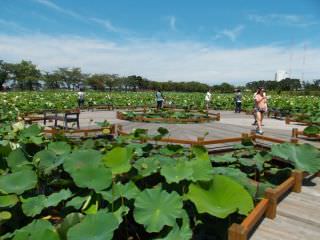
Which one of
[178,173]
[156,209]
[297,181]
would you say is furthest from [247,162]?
[156,209]

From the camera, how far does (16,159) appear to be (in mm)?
4039

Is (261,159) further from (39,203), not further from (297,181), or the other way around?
(39,203)

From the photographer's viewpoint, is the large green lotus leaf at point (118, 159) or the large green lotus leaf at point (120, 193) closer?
the large green lotus leaf at point (120, 193)

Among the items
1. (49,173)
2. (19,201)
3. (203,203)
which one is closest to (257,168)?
(203,203)

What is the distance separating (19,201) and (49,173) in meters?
0.51

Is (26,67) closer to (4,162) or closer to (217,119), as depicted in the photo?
(217,119)

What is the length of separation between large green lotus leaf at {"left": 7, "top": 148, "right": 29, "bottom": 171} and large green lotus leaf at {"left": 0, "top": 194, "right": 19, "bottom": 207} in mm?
763

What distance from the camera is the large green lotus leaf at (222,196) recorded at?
9.46 feet

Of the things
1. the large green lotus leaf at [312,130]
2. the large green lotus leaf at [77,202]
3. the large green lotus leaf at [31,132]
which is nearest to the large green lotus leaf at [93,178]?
the large green lotus leaf at [77,202]

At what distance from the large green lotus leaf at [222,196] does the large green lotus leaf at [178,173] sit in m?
0.15

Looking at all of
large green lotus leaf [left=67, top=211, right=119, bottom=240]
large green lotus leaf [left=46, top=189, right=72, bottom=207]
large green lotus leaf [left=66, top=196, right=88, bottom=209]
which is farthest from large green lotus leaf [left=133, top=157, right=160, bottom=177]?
large green lotus leaf [left=67, top=211, right=119, bottom=240]

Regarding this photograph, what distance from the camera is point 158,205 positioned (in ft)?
9.21

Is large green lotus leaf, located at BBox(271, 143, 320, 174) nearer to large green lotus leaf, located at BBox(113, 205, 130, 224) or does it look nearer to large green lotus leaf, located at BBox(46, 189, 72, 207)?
large green lotus leaf, located at BBox(113, 205, 130, 224)

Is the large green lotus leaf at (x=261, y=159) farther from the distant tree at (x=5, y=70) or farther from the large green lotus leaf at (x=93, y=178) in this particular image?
the distant tree at (x=5, y=70)
